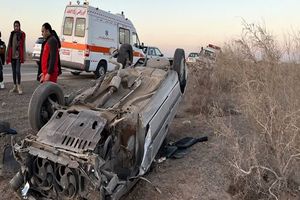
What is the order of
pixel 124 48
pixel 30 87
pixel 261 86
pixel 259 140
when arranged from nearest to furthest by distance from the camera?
pixel 259 140
pixel 261 86
pixel 124 48
pixel 30 87

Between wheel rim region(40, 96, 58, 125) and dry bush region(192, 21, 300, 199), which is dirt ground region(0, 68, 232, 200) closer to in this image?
dry bush region(192, 21, 300, 199)

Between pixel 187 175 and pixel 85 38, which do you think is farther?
pixel 85 38

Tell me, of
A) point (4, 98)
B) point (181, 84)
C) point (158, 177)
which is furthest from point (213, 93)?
point (158, 177)

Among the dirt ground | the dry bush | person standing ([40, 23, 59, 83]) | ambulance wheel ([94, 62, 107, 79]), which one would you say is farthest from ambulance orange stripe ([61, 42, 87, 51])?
the dry bush

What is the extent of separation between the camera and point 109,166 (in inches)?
150

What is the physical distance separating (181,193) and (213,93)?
245 inches

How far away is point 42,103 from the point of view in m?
4.51

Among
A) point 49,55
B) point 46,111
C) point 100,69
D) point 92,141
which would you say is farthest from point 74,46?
point 92,141

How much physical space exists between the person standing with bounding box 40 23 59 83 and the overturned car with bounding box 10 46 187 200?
1176 mm

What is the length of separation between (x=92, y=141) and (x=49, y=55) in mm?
2961

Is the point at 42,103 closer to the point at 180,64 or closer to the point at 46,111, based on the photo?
the point at 46,111

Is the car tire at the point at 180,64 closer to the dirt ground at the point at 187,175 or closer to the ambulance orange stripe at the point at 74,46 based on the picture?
the dirt ground at the point at 187,175

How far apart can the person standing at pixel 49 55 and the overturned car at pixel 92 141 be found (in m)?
1.18

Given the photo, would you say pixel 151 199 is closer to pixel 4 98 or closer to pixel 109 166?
pixel 109 166
